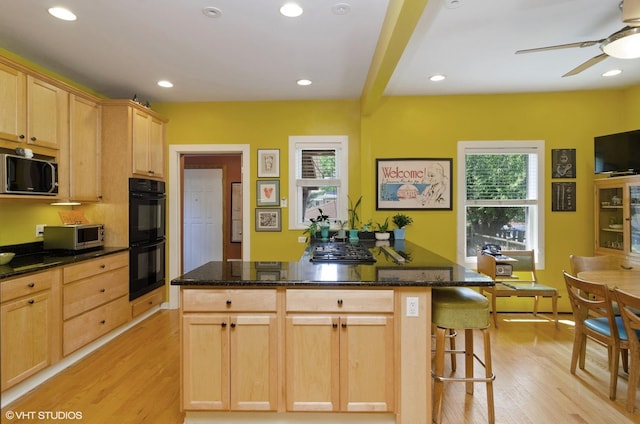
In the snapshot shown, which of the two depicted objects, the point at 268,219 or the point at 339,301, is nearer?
the point at 339,301

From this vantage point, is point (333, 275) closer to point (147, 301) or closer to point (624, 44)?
point (624, 44)

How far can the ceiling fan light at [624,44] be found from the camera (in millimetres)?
2215

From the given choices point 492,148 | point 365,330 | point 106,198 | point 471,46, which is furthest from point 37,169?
point 492,148

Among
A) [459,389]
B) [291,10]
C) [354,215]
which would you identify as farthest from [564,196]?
[291,10]

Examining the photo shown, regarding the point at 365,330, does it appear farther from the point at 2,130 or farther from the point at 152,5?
the point at 2,130

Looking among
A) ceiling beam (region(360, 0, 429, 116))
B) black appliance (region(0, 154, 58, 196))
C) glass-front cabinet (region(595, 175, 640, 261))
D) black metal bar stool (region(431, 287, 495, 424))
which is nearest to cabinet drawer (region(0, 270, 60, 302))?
black appliance (region(0, 154, 58, 196))

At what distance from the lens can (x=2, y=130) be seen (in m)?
2.48

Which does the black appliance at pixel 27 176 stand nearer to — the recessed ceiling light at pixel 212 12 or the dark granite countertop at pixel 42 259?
the dark granite countertop at pixel 42 259

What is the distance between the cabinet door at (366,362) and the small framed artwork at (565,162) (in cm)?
351

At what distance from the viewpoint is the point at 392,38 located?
224cm

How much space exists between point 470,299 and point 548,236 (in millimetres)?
2818

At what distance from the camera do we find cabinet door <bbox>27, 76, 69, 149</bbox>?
270 cm

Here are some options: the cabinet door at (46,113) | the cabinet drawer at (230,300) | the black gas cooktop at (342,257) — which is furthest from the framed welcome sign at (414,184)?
the cabinet door at (46,113)

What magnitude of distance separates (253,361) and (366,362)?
2.14 ft
